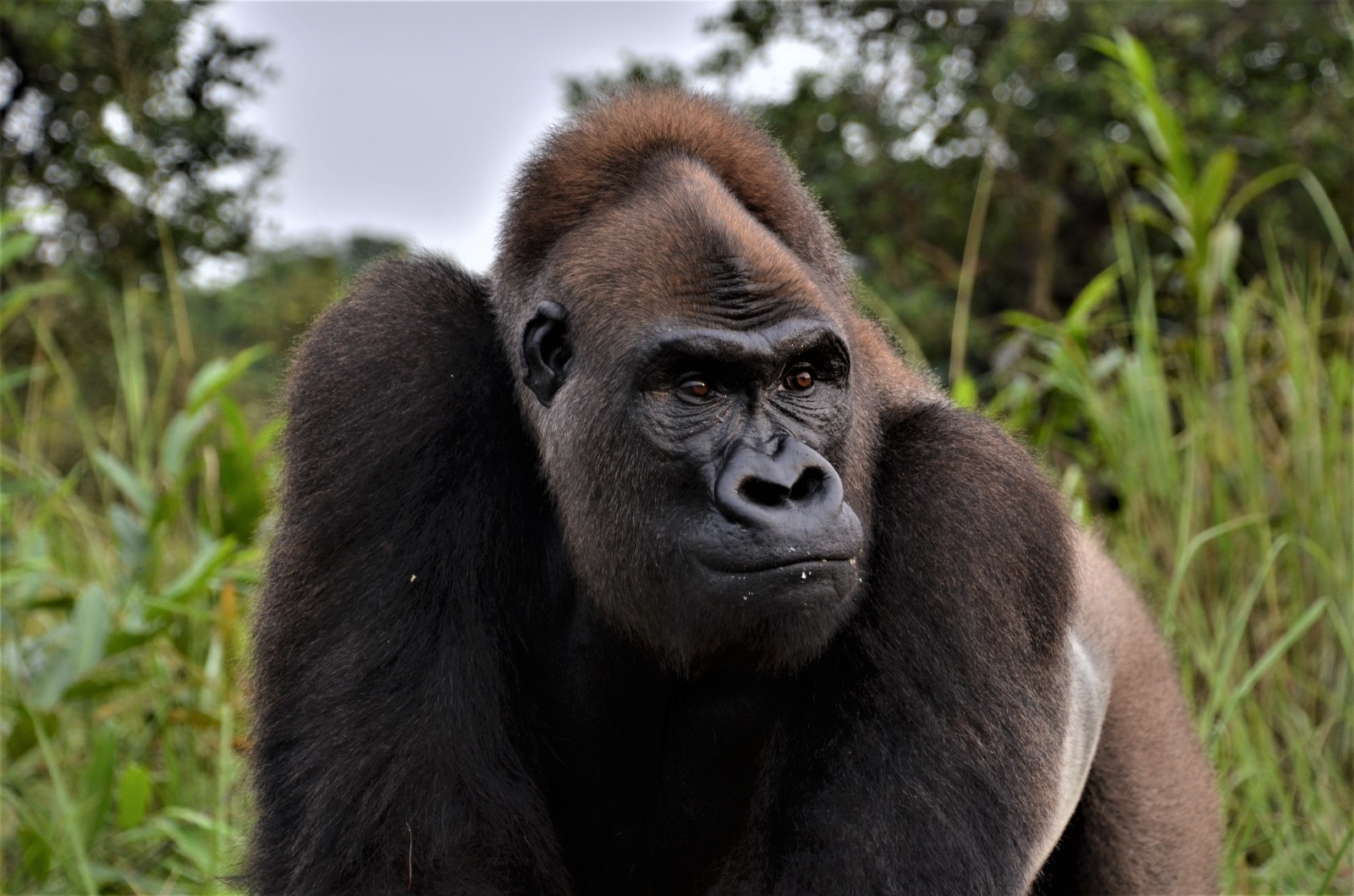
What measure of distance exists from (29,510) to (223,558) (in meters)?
2.69

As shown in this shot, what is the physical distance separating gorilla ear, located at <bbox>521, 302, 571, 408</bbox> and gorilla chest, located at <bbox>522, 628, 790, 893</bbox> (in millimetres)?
606

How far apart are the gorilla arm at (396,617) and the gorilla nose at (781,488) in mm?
614

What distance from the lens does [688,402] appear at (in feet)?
8.94

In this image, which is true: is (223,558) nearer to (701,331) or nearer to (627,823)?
(627,823)

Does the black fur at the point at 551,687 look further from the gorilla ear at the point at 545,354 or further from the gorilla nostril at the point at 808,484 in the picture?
the gorilla nostril at the point at 808,484

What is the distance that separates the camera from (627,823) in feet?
10.1

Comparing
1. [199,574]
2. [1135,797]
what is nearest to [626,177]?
[1135,797]

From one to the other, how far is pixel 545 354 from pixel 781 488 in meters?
0.70

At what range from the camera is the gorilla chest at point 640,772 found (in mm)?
3008

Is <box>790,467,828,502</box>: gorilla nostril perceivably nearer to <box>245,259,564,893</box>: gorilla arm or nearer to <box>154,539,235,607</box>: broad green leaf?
<box>245,259,564,893</box>: gorilla arm

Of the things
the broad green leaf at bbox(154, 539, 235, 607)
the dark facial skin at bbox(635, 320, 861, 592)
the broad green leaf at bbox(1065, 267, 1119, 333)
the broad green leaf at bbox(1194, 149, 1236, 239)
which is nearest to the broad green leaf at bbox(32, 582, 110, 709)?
the broad green leaf at bbox(154, 539, 235, 607)

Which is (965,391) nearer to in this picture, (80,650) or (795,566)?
(795,566)

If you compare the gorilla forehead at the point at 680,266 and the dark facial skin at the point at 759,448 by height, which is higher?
the gorilla forehead at the point at 680,266

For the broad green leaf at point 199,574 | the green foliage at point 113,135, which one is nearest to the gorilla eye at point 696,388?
the broad green leaf at point 199,574
